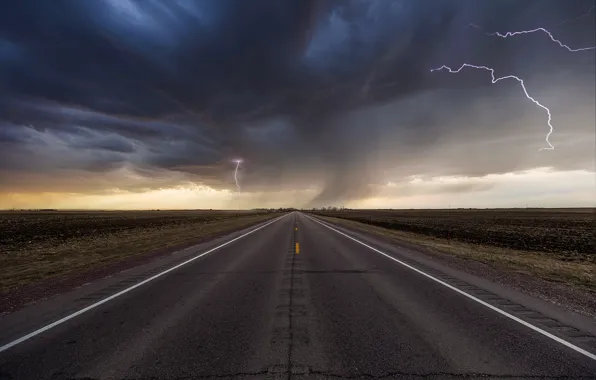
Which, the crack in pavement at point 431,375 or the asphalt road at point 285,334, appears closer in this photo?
the crack in pavement at point 431,375

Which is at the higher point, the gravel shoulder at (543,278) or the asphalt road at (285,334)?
the asphalt road at (285,334)

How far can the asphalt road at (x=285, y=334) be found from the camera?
4082 millimetres

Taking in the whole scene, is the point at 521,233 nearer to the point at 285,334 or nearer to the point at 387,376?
the point at 285,334

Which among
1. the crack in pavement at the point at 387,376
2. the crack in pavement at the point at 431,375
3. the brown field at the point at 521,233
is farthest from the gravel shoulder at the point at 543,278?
the brown field at the point at 521,233

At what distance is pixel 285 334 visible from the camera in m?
5.17

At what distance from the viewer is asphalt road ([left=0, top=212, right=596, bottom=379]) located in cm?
408

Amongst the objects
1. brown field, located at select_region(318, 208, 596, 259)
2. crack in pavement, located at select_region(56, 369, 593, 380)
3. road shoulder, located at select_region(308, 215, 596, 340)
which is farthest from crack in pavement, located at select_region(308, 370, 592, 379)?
brown field, located at select_region(318, 208, 596, 259)

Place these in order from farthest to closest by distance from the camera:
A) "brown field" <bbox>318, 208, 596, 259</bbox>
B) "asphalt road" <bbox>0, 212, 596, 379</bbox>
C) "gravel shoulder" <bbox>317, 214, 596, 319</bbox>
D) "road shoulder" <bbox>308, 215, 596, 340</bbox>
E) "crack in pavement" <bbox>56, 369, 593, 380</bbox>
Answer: "brown field" <bbox>318, 208, 596, 259</bbox>, "gravel shoulder" <bbox>317, 214, 596, 319</bbox>, "road shoulder" <bbox>308, 215, 596, 340</bbox>, "asphalt road" <bbox>0, 212, 596, 379</bbox>, "crack in pavement" <bbox>56, 369, 593, 380</bbox>

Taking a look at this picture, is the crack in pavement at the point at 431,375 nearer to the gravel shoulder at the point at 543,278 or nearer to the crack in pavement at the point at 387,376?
the crack in pavement at the point at 387,376

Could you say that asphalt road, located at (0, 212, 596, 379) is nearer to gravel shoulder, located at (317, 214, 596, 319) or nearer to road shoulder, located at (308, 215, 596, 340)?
road shoulder, located at (308, 215, 596, 340)

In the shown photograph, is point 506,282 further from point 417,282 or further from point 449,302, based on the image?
point 449,302

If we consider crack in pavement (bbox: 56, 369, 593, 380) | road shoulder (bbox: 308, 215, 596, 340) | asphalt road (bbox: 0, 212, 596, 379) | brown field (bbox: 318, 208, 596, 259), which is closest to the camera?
crack in pavement (bbox: 56, 369, 593, 380)

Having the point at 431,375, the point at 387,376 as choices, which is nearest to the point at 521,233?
the point at 431,375

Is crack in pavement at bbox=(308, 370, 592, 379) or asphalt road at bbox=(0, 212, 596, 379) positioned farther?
asphalt road at bbox=(0, 212, 596, 379)
